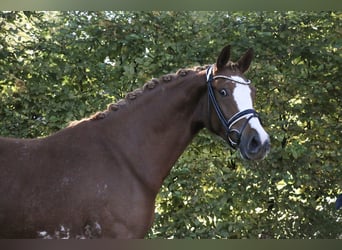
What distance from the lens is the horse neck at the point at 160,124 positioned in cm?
217

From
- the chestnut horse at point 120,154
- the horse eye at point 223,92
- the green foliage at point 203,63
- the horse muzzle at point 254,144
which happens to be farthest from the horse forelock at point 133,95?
the green foliage at point 203,63

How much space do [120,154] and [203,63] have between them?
5.30ft

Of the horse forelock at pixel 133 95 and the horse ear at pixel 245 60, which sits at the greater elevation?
the horse ear at pixel 245 60

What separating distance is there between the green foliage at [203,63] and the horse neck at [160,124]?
1.30 m

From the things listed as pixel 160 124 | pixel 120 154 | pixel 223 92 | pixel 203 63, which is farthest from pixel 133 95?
pixel 203 63

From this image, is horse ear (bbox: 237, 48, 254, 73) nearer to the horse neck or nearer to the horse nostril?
the horse neck

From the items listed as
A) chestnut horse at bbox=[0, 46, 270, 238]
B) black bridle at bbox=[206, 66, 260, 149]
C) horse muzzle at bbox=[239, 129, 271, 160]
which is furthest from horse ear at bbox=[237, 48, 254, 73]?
horse muzzle at bbox=[239, 129, 271, 160]

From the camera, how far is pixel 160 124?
2230mm

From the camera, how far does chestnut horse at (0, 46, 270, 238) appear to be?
202 centimetres

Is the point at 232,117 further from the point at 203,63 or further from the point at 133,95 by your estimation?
the point at 203,63

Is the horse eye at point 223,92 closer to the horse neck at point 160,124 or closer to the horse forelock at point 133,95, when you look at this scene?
the horse neck at point 160,124

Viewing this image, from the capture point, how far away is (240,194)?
3629 mm

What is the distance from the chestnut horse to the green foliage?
133 cm

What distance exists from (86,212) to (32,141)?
1.37 ft
